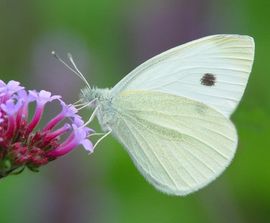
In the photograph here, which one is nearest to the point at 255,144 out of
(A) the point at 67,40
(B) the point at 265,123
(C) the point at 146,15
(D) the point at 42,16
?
(B) the point at 265,123

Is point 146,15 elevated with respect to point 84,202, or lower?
elevated

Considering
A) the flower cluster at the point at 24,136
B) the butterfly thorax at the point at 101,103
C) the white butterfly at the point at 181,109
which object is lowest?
the white butterfly at the point at 181,109

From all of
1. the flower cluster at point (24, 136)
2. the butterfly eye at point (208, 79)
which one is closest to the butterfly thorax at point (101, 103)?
the flower cluster at point (24, 136)

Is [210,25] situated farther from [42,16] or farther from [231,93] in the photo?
[231,93]

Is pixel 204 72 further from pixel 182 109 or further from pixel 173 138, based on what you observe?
pixel 173 138

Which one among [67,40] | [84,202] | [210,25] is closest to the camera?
[84,202]

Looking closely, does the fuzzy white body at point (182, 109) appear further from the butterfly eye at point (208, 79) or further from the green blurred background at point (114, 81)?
the green blurred background at point (114, 81)

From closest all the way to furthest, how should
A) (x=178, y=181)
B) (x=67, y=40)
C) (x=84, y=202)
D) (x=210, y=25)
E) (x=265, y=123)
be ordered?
1. (x=178, y=181)
2. (x=84, y=202)
3. (x=265, y=123)
4. (x=210, y=25)
5. (x=67, y=40)
